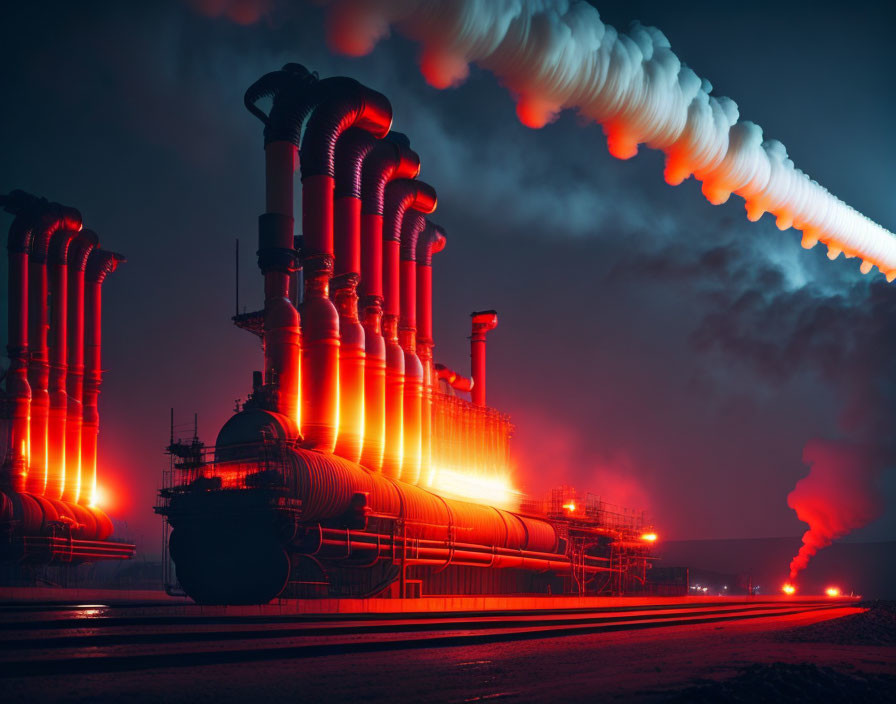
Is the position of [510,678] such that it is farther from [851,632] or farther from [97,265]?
[97,265]

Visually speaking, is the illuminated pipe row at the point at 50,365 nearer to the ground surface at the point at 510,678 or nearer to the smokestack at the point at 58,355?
the smokestack at the point at 58,355

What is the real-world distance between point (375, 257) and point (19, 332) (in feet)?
72.4

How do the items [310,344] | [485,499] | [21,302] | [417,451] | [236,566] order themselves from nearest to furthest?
[236,566], [310,344], [417,451], [21,302], [485,499]

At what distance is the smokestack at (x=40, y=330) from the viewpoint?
6056 centimetres

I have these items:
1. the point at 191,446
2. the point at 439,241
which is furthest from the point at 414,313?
the point at 191,446

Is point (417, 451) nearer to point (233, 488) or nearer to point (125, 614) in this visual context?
point (233, 488)

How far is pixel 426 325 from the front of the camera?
64.1 m

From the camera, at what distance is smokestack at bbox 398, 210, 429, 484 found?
55.7 metres

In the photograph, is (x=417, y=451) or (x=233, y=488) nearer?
(x=233, y=488)

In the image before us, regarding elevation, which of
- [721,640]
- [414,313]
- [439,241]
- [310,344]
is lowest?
[721,640]

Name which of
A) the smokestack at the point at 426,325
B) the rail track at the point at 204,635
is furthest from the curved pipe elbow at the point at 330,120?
the rail track at the point at 204,635

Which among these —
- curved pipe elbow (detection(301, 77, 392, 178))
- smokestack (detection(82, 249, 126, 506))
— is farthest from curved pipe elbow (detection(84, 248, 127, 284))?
curved pipe elbow (detection(301, 77, 392, 178))

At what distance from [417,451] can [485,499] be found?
40.6ft

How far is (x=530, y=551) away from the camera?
5891 cm
